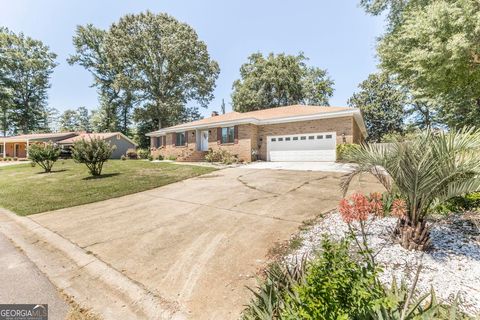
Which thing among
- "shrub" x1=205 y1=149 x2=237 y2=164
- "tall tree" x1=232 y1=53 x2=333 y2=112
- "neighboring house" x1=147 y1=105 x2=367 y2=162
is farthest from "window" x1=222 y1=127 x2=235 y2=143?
"tall tree" x1=232 y1=53 x2=333 y2=112

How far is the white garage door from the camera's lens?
51.7 feet

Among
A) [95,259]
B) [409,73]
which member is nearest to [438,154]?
[95,259]

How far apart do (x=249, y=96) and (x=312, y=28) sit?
1620 centimetres

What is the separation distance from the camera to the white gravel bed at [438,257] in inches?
105

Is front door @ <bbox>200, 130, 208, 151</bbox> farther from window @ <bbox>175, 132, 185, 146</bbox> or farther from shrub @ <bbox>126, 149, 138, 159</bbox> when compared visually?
shrub @ <bbox>126, 149, 138, 159</bbox>

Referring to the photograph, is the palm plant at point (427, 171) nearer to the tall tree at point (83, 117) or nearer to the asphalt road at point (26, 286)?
the asphalt road at point (26, 286)

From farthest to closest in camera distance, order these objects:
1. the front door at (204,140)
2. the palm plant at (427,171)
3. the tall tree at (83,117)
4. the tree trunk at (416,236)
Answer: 1. the tall tree at (83,117)
2. the front door at (204,140)
3. the tree trunk at (416,236)
4. the palm plant at (427,171)

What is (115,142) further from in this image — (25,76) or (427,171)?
(427,171)

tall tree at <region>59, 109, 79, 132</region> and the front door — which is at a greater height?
tall tree at <region>59, 109, 79, 132</region>

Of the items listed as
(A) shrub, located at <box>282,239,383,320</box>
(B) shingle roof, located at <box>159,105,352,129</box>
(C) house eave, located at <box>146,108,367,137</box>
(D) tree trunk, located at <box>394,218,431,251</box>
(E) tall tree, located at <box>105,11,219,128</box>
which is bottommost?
(D) tree trunk, located at <box>394,218,431,251</box>

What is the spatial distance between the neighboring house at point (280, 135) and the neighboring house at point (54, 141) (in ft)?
40.4

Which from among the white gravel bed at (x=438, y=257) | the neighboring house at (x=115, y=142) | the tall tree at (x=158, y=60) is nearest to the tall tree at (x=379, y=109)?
the tall tree at (x=158, y=60)

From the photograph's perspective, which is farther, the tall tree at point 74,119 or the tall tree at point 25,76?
the tall tree at point 74,119

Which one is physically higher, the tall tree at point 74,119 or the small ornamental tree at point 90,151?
the tall tree at point 74,119
